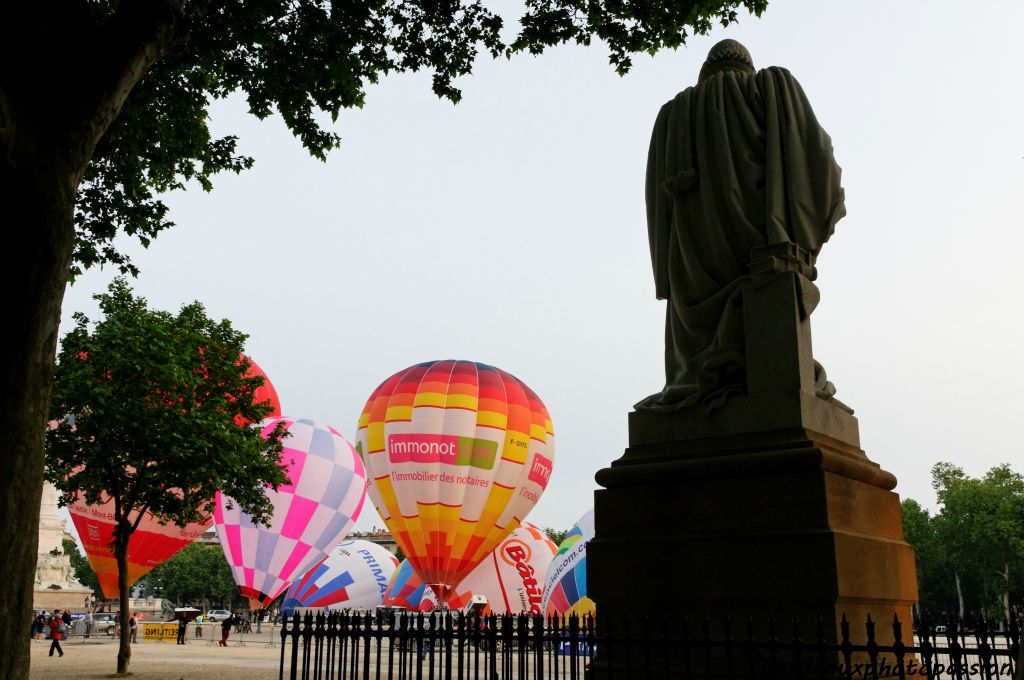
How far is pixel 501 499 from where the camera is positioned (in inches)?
1506

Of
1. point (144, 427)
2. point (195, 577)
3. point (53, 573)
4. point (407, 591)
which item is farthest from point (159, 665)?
point (195, 577)

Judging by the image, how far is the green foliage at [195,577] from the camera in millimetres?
118000

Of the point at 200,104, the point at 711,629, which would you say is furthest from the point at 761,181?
the point at 200,104

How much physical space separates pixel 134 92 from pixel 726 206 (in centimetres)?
809

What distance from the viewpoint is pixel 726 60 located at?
960 cm

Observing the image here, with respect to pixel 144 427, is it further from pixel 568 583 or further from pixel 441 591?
pixel 568 583

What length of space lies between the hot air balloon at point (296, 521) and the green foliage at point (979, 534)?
46564mm

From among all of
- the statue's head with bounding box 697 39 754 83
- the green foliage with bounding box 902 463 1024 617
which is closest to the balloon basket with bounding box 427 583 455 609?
the statue's head with bounding box 697 39 754 83

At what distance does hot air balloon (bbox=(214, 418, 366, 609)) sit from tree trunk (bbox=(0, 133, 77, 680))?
35.5 meters

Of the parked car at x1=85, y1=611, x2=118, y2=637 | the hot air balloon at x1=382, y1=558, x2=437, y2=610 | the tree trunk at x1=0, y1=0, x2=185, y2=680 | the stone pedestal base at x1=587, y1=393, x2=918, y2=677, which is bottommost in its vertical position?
the parked car at x1=85, y1=611, x2=118, y2=637

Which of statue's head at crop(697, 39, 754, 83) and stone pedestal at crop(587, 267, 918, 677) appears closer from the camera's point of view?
stone pedestal at crop(587, 267, 918, 677)

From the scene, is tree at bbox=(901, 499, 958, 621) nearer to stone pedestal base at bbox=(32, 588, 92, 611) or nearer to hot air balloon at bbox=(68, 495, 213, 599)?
hot air balloon at bbox=(68, 495, 213, 599)

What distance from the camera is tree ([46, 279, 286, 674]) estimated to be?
21.3 m

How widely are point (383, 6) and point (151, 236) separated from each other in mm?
5080
